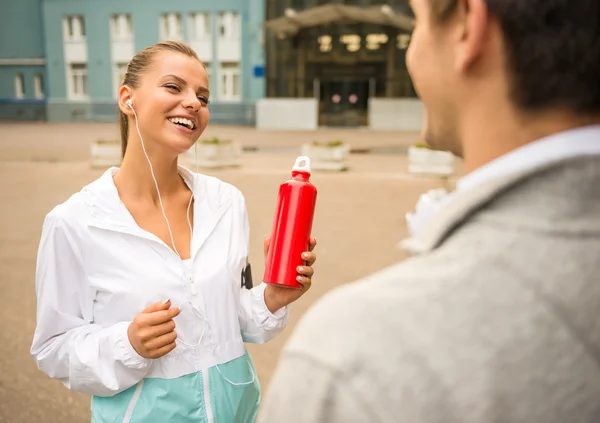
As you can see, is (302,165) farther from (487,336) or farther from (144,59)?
(487,336)

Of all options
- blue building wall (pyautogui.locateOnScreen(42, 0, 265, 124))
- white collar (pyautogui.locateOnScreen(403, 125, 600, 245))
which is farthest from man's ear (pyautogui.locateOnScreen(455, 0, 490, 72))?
blue building wall (pyautogui.locateOnScreen(42, 0, 265, 124))

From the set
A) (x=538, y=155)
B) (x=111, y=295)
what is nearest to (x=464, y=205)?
(x=538, y=155)

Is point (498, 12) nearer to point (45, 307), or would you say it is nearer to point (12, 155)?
point (45, 307)

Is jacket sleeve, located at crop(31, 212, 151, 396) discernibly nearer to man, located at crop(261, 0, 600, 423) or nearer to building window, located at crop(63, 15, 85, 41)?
man, located at crop(261, 0, 600, 423)

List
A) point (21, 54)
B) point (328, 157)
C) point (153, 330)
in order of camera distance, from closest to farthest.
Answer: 1. point (153, 330)
2. point (328, 157)
3. point (21, 54)

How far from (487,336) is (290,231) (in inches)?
38.7

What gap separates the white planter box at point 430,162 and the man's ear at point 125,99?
9389 mm

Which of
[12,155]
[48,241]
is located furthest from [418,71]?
[12,155]

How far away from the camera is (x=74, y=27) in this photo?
28.9 meters

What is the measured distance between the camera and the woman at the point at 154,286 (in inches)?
62.4

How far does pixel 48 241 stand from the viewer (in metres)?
1.60

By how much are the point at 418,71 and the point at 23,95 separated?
34734 millimetres

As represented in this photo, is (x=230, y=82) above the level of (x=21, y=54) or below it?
below

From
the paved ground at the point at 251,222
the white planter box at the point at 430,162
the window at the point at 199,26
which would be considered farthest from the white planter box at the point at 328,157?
the window at the point at 199,26
